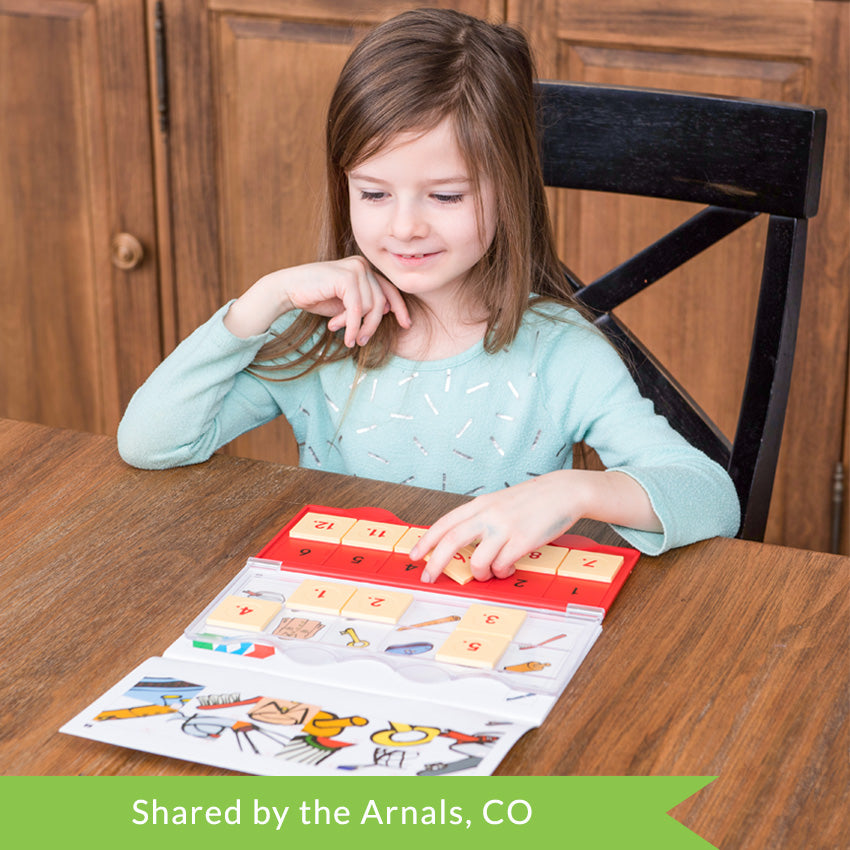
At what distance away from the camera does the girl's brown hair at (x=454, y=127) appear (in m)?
1.02

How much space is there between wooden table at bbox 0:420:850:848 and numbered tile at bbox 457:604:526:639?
53 millimetres

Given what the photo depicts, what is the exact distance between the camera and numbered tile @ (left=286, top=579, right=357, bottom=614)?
2.54 feet

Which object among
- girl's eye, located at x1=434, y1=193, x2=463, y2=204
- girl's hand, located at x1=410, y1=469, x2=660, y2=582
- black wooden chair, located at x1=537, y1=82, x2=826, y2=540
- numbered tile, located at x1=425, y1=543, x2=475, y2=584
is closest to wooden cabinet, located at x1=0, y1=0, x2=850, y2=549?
black wooden chair, located at x1=537, y1=82, x2=826, y2=540

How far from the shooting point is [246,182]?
204 centimetres

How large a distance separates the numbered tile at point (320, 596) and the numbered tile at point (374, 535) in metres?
0.05

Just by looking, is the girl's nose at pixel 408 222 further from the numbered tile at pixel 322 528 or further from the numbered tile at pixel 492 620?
the numbered tile at pixel 492 620

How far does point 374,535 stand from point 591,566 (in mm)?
158

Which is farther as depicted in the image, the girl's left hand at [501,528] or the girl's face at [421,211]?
the girl's face at [421,211]

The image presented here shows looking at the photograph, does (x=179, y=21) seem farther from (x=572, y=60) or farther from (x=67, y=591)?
(x=67, y=591)

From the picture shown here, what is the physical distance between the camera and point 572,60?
70.1 inches

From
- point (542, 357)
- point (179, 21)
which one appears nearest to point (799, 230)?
point (542, 357)

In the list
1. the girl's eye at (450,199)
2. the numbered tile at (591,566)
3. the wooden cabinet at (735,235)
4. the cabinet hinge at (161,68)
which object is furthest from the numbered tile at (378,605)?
the cabinet hinge at (161,68)

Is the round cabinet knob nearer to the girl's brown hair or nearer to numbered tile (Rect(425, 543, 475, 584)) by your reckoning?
the girl's brown hair

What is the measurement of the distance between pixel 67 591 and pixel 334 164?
1.61 ft
